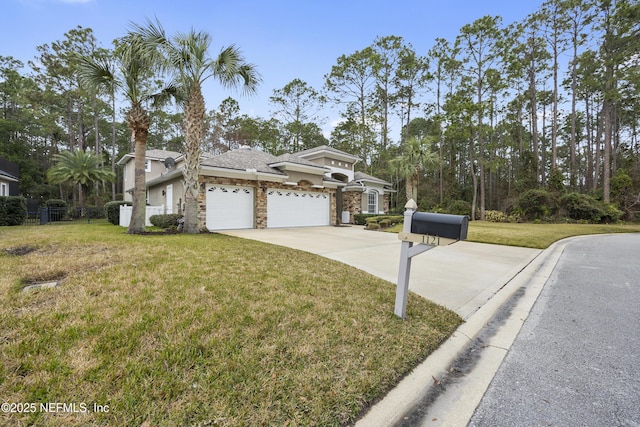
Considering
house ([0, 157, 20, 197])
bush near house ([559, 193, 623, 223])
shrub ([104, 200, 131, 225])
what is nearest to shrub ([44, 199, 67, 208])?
house ([0, 157, 20, 197])

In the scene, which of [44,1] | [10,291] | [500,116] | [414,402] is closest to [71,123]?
[44,1]

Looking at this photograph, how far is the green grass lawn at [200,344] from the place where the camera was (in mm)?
1666

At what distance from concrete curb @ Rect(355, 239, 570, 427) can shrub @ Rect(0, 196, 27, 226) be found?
18.3 m

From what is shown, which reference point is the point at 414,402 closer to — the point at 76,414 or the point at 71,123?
the point at 76,414

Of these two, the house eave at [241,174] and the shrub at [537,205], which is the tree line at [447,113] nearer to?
the shrub at [537,205]

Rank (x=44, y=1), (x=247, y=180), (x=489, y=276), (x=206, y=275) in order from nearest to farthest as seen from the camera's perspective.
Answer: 1. (x=206, y=275)
2. (x=489, y=276)
3. (x=44, y=1)
4. (x=247, y=180)

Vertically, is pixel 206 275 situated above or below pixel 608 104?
below

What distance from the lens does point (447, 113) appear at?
23.4 metres

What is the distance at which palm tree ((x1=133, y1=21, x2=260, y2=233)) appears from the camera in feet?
28.1

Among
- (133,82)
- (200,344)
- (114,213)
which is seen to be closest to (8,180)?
(114,213)

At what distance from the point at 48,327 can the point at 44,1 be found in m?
10.7

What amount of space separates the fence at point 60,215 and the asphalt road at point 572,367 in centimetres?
1918

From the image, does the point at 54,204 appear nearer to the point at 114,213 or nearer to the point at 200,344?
the point at 114,213

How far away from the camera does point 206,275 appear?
3984mm
